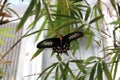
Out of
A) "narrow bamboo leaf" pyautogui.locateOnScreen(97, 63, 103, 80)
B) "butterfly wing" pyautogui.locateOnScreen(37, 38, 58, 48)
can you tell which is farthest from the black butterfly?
"narrow bamboo leaf" pyautogui.locateOnScreen(97, 63, 103, 80)

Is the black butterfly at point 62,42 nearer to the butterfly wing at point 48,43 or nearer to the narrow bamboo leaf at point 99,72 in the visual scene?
the butterfly wing at point 48,43

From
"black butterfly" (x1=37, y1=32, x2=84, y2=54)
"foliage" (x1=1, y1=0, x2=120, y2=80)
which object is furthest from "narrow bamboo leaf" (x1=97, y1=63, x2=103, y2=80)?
"black butterfly" (x1=37, y1=32, x2=84, y2=54)

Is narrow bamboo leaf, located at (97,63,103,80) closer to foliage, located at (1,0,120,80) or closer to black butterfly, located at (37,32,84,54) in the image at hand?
foliage, located at (1,0,120,80)

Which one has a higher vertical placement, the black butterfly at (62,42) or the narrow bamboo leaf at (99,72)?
the black butterfly at (62,42)

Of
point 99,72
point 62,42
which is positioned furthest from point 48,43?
point 99,72

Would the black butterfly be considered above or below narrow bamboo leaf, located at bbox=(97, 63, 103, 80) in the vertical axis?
above

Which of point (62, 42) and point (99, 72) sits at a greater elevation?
point (62, 42)

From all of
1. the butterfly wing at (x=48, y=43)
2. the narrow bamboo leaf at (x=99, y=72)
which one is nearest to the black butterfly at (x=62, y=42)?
the butterfly wing at (x=48, y=43)

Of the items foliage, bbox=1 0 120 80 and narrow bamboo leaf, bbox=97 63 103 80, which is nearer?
foliage, bbox=1 0 120 80

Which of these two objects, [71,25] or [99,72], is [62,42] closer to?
[99,72]

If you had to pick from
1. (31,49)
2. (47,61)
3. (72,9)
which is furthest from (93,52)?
(72,9)

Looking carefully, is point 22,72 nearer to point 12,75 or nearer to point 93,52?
point 12,75
